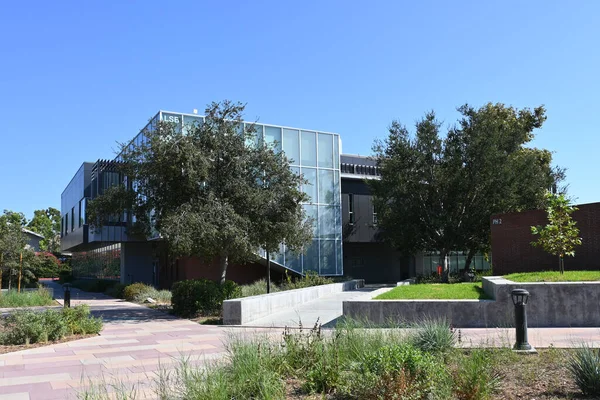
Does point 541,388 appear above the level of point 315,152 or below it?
below

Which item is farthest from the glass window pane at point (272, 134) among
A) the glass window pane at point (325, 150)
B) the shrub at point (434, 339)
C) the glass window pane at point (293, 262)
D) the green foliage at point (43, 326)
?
the shrub at point (434, 339)

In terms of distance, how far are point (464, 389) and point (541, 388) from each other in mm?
1193

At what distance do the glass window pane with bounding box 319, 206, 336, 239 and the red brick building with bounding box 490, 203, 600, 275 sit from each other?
11806mm

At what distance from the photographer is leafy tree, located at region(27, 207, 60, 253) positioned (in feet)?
266

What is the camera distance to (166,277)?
116 feet

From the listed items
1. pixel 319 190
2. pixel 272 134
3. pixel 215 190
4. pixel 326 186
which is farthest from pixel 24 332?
pixel 326 186

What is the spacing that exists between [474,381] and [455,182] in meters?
26.2

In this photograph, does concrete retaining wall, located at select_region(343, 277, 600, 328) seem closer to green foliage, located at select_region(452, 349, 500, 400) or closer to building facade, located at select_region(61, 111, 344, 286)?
green foliage, located at select_region(452, 349, 500, 400)

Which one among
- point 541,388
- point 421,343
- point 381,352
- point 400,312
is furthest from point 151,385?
point 400,312

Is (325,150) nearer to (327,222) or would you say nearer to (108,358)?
(327,222)

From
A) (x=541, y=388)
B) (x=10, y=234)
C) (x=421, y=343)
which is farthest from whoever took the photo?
(x=10, y=234)

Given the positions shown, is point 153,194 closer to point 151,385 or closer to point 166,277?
point 151,385

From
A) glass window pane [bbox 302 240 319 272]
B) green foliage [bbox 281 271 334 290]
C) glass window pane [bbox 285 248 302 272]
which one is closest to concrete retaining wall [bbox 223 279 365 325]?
green foliage [bbox 281 271 334 290]

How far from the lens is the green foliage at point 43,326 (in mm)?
11648
